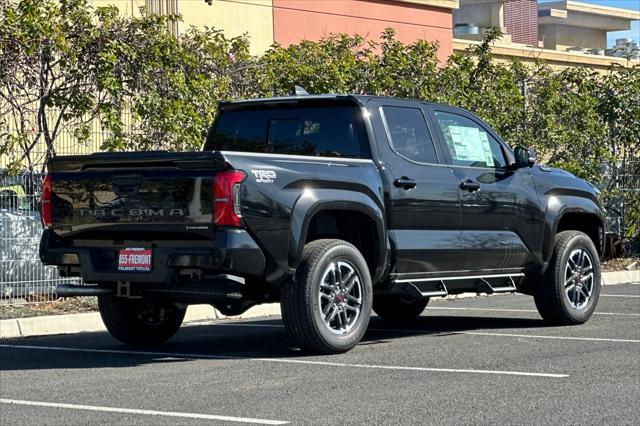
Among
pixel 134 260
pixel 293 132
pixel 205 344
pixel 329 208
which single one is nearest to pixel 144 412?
pixel 134 260

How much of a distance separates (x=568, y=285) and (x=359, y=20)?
25925 mm

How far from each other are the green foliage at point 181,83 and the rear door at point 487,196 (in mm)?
4537

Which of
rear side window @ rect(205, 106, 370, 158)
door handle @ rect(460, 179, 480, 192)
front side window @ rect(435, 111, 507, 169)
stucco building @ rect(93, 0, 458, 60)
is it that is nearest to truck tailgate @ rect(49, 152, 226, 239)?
rear side window @ rect(205, 106, 370, 158)

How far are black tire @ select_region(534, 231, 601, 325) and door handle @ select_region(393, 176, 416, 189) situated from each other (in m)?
2.16

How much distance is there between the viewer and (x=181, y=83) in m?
15.8

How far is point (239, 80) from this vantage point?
1755 centimetres

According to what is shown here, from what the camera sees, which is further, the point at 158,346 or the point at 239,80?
the point at 239,80

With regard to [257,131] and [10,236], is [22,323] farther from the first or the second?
[257,131]

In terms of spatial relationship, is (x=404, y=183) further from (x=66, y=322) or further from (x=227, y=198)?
(x=66, y=322)

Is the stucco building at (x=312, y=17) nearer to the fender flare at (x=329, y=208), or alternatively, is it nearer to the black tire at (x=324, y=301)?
the fender flare at (x=329, y=208)

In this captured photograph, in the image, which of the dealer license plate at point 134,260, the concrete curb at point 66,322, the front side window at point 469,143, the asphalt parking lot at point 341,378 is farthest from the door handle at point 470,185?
the concrete curb at point 66,322

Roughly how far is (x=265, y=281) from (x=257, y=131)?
2.02 meters

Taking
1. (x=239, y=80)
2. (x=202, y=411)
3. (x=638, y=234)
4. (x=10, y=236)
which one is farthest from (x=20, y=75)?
(x=638, y=234)

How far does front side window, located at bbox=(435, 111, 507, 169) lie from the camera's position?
1188 centimetres
